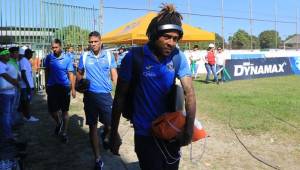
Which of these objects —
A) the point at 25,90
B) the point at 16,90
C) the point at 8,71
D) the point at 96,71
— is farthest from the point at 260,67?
the point at 96,71

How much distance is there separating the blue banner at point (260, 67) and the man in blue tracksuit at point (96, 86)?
560 inches

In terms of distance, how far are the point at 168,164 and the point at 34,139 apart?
5004 millimetres

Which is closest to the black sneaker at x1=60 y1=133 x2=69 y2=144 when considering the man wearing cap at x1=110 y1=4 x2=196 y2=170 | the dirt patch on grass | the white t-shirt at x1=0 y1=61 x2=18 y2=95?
the dirt patch on grass

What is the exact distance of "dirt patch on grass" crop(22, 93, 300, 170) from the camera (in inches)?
239

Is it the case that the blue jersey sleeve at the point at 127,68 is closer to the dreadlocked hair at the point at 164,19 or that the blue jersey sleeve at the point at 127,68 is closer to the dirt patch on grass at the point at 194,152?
the dreadlocked hair at the point at 164,19

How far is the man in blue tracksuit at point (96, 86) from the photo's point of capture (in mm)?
5914

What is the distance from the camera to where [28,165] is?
613 centimetres

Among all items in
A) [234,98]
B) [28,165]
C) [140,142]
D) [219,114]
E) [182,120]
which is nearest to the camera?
[182,120]

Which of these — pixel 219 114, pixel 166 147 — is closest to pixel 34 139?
pixel 219 114

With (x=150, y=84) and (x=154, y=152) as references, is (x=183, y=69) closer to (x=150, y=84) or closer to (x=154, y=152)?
(x=150, y=84)

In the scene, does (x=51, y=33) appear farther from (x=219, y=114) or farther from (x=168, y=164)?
(x=168, y=164)

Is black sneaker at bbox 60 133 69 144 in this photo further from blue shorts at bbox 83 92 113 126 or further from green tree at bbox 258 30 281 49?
green tree at bbox 258 30 281 49

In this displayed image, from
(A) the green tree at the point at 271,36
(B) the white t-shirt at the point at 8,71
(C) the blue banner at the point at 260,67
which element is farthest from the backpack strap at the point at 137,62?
(A) the green tree at the point at 271,36

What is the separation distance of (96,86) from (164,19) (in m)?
2.97
